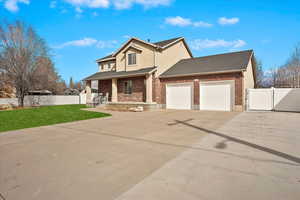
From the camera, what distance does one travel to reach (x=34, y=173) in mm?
3203

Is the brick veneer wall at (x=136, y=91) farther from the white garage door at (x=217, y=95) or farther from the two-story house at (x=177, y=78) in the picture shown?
the white garage door at (x=217, y=95)

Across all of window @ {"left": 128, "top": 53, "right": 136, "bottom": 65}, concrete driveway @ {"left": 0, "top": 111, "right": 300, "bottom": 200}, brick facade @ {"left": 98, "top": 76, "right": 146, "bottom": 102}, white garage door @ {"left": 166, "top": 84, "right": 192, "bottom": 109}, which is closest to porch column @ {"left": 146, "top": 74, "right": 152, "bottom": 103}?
brick facade @ {"left": 98, "top": 76, "right": 146, "bottom": 102}

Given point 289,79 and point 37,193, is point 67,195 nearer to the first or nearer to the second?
point 37,193

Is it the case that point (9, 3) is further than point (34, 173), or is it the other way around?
point (9, 3)

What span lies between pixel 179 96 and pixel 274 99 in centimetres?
747

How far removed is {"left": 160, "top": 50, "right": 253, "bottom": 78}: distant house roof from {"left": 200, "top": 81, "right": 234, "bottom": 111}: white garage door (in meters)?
1.16

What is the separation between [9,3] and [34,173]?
14.2m

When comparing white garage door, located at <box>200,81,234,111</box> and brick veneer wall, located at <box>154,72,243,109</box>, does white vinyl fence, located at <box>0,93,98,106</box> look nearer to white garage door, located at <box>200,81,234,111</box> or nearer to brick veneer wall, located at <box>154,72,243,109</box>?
brick veneer wall, located at <box>154,72,243,109</box>

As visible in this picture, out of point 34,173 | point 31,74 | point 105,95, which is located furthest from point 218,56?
point 31,74

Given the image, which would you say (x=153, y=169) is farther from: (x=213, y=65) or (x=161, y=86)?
(x=213, y=65)

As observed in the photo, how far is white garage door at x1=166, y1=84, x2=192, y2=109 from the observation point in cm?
1538

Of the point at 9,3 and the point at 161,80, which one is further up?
the point at 9,3

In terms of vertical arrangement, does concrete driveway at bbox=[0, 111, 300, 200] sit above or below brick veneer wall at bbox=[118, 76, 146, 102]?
below

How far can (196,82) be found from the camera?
14.9 metres
